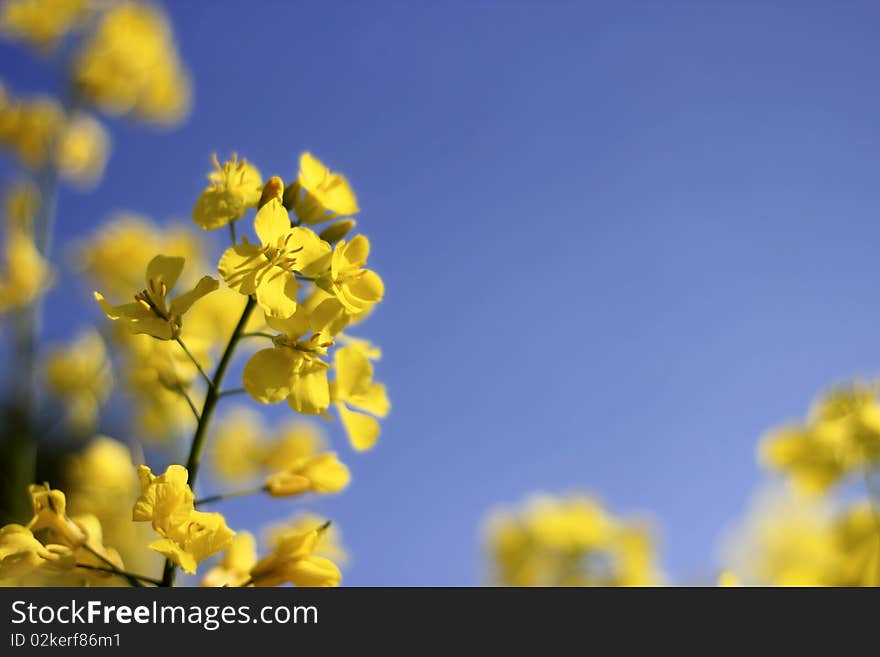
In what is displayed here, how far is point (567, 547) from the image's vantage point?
152 inches

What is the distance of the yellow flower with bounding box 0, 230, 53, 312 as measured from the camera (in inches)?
131

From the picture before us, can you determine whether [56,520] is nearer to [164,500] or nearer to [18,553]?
[18,553]

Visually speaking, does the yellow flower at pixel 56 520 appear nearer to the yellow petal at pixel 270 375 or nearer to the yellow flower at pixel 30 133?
the yellow petal at pixel 270 375

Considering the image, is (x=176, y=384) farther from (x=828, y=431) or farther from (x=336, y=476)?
(x=828, y=431)

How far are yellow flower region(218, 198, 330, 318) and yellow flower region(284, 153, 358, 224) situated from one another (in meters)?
0.14

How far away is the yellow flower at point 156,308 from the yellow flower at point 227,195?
112 mm

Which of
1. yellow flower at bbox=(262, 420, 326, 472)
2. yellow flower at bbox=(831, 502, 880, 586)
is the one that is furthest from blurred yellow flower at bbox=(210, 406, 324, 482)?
yellow flower at bbox=(831, 502, 880, 586)

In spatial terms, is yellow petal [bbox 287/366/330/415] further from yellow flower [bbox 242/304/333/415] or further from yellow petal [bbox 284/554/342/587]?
yellow petal [bbox 284/554/342/587]

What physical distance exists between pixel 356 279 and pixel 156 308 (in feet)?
1.23

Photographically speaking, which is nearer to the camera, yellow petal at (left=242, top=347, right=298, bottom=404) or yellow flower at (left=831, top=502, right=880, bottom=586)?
yellow petal at (left=242, top=347, right=298, bottom=404)

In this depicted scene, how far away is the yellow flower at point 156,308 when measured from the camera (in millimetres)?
1303

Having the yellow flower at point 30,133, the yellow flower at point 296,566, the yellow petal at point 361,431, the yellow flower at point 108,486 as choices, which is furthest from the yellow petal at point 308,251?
the yellow flower at point 30,133

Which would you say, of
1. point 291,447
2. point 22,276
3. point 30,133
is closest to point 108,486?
point 291,447
